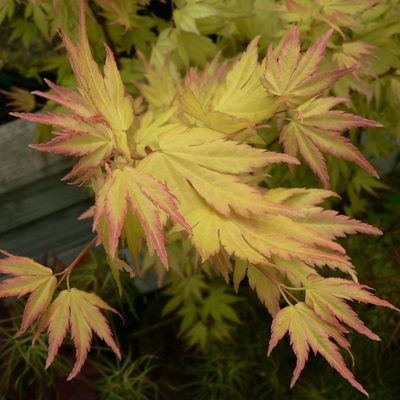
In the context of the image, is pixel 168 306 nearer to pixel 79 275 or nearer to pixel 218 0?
pixel 79 275

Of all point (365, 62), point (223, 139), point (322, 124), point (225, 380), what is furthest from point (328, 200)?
point (223, 139)

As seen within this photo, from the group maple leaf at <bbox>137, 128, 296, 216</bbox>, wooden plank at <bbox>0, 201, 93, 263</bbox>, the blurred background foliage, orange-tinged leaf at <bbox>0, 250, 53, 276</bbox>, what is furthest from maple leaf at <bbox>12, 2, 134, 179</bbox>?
wooden plank at <bbox>0, 201, 93, 263</bbox>

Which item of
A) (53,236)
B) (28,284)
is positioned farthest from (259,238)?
(53,236)

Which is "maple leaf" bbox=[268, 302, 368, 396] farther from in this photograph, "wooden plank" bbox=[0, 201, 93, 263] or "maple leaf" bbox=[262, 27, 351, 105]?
"wooden plank" bbox=[0, 201, 93, 263]

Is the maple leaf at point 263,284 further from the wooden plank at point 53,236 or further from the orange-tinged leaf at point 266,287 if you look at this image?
the wooden plank at point 53,236

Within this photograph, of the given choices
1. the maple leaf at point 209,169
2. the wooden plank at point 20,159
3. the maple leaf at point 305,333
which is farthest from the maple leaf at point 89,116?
the wooden plank at point 20,159

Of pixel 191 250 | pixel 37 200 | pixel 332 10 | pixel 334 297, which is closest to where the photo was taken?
pixel 334 297

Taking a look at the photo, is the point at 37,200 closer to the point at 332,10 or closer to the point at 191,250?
the point at 191,250
